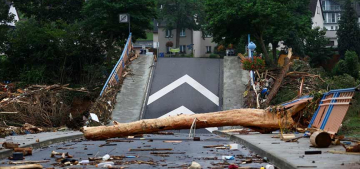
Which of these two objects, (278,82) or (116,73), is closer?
(278,82)

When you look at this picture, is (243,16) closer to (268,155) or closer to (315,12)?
(268,155)

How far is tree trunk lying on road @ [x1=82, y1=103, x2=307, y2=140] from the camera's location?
15461 millimetres

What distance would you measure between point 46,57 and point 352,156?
23.3m

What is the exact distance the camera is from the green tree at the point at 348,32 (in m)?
81.8

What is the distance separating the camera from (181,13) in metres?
95.1

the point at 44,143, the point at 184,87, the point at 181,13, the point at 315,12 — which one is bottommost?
the point at 44,143

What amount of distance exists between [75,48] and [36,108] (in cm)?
1060

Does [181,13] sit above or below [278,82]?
above

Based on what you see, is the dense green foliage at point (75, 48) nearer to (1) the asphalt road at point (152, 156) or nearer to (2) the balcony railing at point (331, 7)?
(1) the asphalt road at point (152, 156)

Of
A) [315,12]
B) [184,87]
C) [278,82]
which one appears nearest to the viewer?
[278,82]

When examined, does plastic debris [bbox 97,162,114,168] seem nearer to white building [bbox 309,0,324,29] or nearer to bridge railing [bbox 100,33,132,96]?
bridge railing [bbox 100,33,132,96]

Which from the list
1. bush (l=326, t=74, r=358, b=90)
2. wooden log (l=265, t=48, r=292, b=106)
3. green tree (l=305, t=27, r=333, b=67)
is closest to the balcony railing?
green tree (l=305, t=27, r=333, b=67)

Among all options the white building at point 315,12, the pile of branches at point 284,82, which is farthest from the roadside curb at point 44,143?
the white building at point 315,12

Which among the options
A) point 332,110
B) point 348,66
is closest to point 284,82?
point 332,110
